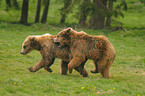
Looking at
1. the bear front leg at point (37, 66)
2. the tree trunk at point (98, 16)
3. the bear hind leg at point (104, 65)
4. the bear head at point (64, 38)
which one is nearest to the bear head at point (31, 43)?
the bear front leg at point (37, 66)

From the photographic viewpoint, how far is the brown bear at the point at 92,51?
9.66m

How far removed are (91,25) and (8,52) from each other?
12.6 meters

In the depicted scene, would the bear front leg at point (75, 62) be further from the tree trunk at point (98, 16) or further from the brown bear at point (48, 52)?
the tree trunk at point (98, 16)

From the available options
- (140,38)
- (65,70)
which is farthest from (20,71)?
(140,38)

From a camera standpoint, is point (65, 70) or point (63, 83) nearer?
point (63, 83)

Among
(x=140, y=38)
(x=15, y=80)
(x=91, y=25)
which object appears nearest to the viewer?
(x=15, y=80)

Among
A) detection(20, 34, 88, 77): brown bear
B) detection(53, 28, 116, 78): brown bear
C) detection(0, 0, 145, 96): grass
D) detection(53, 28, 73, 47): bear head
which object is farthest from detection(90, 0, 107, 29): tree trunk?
detection(53, 28, 116, 78): brown bear

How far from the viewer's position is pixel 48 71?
10.6 metres

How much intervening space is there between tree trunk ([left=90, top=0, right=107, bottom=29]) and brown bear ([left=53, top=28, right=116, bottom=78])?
13766mm

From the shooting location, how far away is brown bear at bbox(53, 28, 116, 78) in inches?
380

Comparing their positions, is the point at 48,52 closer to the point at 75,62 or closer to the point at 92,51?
the point at 75,62

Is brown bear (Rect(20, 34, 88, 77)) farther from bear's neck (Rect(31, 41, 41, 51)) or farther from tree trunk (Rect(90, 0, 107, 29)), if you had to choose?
tree trunk (Rect(90, 0, 107, 29))

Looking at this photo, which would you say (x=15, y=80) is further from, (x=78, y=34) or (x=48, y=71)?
(x=78, y=34)

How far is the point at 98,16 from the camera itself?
2489 centimetres
